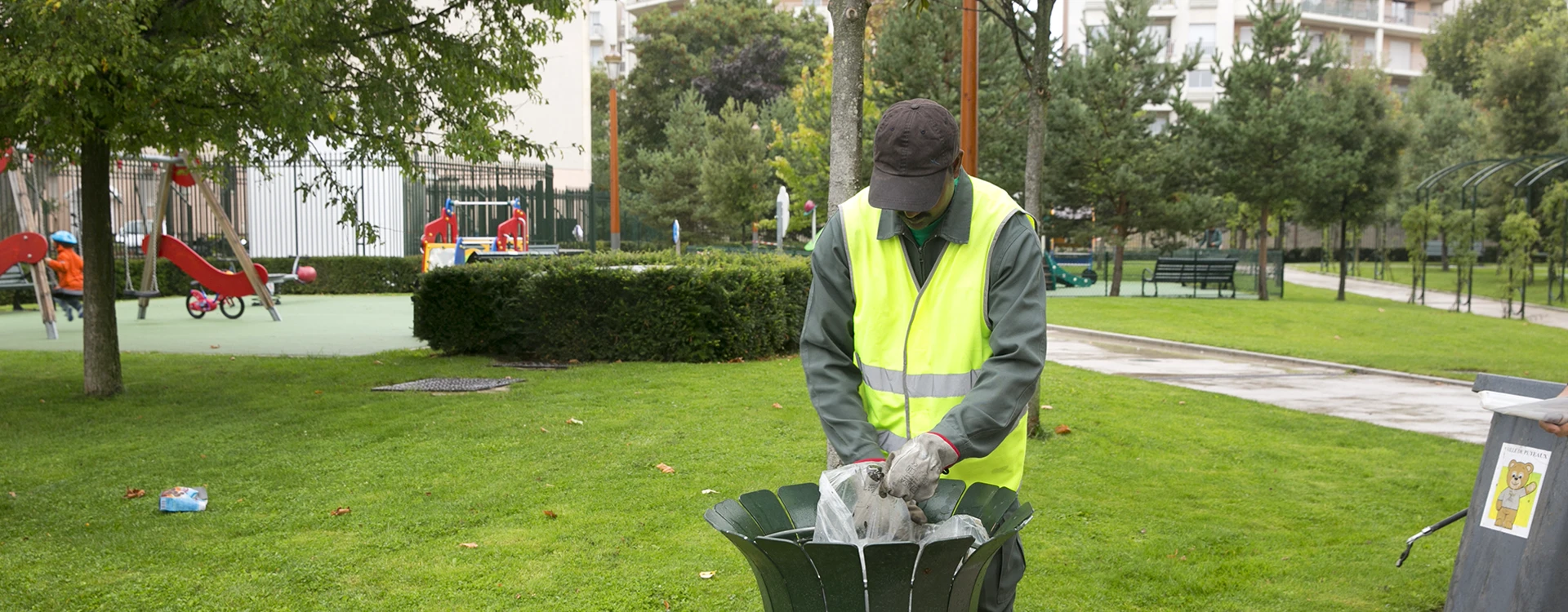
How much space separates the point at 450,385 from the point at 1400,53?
65421 mm

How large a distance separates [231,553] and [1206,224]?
81.0 ft

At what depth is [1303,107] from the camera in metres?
24.2

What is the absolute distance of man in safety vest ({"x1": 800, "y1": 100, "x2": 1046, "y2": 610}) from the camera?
2.38 meters

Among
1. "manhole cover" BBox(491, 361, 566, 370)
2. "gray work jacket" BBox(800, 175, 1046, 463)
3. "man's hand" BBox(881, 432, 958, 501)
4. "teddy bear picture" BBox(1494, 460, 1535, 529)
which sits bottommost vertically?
"manhole cover" BBox(491, 361, 566, 370)

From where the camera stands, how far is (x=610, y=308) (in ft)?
36.4

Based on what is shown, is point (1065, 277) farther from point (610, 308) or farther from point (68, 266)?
point (68, 266)

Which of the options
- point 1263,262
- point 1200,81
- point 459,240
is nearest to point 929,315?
point 459,240

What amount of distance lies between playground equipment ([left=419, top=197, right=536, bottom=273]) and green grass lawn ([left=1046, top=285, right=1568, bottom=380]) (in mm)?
10764

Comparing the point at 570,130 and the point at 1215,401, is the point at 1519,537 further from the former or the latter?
the point at 570,130

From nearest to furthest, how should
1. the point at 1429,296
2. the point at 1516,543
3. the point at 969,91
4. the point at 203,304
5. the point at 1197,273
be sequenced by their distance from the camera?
the point at 1516,543 → the point at 969,91 → the point at 203,304 → the point at 1197,273 → the point at 1429,296

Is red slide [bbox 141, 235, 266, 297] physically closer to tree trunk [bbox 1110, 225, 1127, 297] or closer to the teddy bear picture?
the teddy bear picture

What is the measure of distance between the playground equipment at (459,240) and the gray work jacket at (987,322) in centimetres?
1973

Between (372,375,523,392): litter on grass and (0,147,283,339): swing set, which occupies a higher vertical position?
(0,147,283,339): swing set

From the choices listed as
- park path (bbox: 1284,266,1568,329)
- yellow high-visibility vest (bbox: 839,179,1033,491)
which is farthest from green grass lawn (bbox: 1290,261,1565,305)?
yellow high-visibility vest (bbox: 839,179,1033,491)
